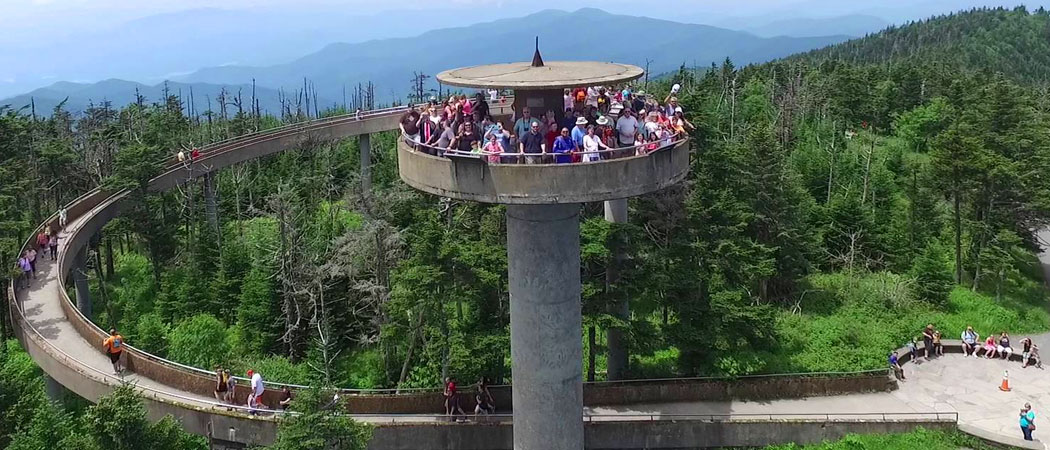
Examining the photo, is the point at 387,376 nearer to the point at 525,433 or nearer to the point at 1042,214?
the point at 525,433

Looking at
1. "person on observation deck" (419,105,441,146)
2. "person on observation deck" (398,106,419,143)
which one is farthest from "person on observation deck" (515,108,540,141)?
"person on observation deck" (398,106,419,143)

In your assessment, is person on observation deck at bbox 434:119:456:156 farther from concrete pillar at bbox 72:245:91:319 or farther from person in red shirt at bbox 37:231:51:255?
concrete pillar at bbox 72:245:91:319

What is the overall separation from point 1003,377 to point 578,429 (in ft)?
63.6

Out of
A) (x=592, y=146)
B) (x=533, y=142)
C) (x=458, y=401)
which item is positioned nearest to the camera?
(x=592, y=146)

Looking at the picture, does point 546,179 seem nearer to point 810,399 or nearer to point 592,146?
point 592,146

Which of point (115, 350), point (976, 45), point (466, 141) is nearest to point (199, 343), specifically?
point (115, 350)

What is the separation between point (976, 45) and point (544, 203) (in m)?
168

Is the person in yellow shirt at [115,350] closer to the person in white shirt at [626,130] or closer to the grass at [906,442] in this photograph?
the person in white shirt at [626,130]

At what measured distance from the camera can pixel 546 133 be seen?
17.1m

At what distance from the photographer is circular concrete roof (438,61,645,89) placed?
16519 millimetres

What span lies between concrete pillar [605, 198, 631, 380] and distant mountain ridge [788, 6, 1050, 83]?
113m

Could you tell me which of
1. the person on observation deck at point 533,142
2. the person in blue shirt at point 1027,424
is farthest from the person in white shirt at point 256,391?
the person in blue shirt at point 1027,424

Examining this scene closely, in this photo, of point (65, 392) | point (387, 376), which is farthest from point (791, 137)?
point (65, 392)

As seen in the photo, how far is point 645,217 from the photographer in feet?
112
